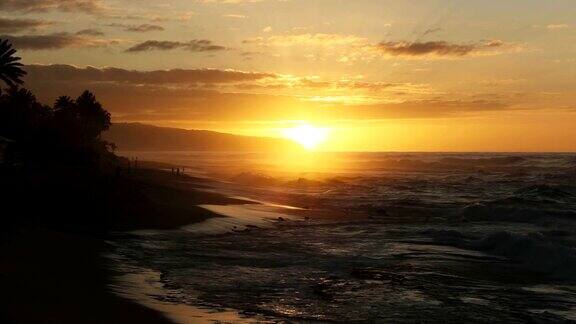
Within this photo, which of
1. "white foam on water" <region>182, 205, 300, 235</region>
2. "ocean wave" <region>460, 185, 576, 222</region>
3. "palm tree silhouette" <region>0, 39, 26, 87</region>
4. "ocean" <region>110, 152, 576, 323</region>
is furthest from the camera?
"ocean wave" <region>460, 185, 576, 222</region>

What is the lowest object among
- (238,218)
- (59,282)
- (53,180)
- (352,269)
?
(238,218)

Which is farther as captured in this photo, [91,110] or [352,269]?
[91,110]

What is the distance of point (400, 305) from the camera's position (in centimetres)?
1343

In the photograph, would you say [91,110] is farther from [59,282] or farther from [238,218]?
[59,282]

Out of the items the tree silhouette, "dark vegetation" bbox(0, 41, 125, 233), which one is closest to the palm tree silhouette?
"dark vegetation" bbox(0, 41, 125, 233)

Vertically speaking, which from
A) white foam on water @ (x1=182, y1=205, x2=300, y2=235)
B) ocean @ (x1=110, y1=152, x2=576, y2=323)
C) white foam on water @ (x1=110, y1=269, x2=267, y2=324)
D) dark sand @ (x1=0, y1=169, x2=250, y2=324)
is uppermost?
dark sand @ (x1=0, y1=169, x2=250, y2=324)

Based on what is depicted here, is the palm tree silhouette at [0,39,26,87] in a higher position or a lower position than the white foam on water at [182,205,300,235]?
higher

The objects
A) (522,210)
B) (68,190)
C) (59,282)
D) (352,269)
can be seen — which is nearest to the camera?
(59,282)

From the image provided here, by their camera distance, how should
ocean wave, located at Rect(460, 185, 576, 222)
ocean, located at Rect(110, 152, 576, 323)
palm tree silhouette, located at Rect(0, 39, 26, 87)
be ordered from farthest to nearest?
ocean wave, located at Rect(460, 185, 576, 222)
ocean, located at Rect(110, 152, 576, 323)
palm tree silhouette, located at Rect(0, 39, 26, 87)

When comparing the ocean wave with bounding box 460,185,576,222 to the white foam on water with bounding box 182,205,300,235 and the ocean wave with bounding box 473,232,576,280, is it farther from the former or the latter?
the white foam on water with bounding box 182,205,300,235

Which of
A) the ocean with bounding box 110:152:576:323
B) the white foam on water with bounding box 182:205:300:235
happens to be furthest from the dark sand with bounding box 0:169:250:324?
the white foam on water with bounding box 182:205:300:235

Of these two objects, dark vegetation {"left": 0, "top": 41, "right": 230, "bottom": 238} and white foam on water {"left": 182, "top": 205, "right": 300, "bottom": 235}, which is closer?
dark vegetation {"left": 0, "top": 41, "right": 230, "bottom": 238}

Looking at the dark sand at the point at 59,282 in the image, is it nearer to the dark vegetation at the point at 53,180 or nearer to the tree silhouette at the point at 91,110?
the dark vegetation at the point at 53,180

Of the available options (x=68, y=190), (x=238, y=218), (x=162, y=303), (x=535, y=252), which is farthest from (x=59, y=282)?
(x=238, y=218)
